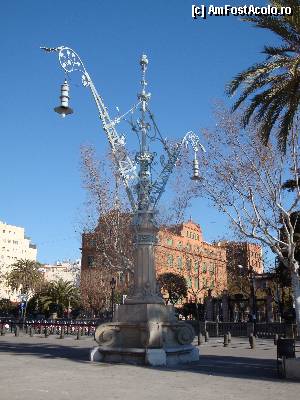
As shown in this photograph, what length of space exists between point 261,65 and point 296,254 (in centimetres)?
2058

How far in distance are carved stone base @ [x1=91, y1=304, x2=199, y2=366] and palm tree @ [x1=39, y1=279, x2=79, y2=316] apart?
145ft

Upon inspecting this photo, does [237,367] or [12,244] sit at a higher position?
[12,244]

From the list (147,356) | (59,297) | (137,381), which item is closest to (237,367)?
(147,356)

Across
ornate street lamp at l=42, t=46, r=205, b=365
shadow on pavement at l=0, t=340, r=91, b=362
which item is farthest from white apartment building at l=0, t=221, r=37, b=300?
ornate street lamp at l=42, t=46, r=205, b=365

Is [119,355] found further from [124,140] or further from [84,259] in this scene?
[84,259]

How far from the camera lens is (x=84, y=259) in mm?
67125

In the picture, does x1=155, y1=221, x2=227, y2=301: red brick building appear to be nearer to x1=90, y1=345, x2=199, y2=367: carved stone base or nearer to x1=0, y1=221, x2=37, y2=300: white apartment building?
x1=90, y1=345, x2=199, y2=367: carved stone base

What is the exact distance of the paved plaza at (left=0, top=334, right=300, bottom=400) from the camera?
8.45 metres

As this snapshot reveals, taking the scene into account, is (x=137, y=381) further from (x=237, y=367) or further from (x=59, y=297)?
(x=59, y=297)

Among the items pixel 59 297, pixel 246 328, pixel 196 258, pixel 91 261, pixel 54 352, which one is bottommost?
pixel 246 328

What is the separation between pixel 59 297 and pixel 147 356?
45.8 metres

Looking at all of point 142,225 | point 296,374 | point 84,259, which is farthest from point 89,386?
point 84,259

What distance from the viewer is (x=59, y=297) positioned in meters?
56.6

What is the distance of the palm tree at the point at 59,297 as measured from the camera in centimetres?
5662
